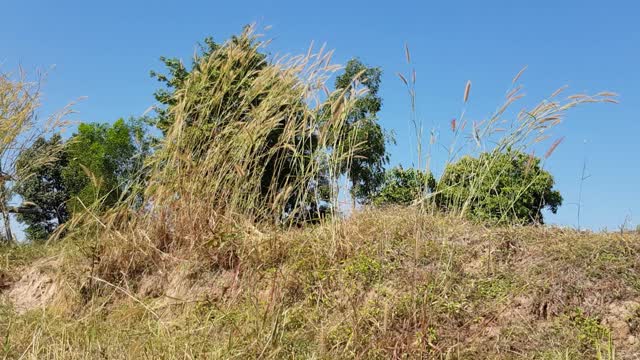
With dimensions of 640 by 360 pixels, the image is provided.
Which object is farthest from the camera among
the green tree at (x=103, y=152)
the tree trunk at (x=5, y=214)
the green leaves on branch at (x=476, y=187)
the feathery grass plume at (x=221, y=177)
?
the green tree at (x=103, y=152)

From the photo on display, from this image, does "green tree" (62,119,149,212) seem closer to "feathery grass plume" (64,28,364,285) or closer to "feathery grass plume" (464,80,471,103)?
"feathery grass plume" (64,28,364,285)

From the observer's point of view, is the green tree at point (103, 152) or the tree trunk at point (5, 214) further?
the green tree at point (103, 152)

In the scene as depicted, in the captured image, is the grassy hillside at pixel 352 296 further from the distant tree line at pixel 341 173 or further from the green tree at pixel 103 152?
the green tree at pixel 103 152

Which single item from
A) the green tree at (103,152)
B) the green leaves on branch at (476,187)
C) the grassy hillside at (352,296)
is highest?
the green tree at (103,152)

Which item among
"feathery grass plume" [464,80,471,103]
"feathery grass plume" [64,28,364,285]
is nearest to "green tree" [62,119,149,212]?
"feathery grass plume" [64,28,364,285]

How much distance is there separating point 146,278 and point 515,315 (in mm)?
2589

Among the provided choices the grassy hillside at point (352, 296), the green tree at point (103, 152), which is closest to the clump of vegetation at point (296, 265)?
the grassy hillside at point (352, 296)

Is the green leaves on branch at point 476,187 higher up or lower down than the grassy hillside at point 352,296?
higher up

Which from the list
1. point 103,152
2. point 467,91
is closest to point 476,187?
point 467,91

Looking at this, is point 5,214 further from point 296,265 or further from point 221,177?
point 296,265

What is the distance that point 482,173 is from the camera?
2.81 metres

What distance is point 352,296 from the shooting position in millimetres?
3061

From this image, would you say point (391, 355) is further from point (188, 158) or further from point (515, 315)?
point (188, 158)

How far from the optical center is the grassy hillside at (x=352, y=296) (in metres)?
2.65
